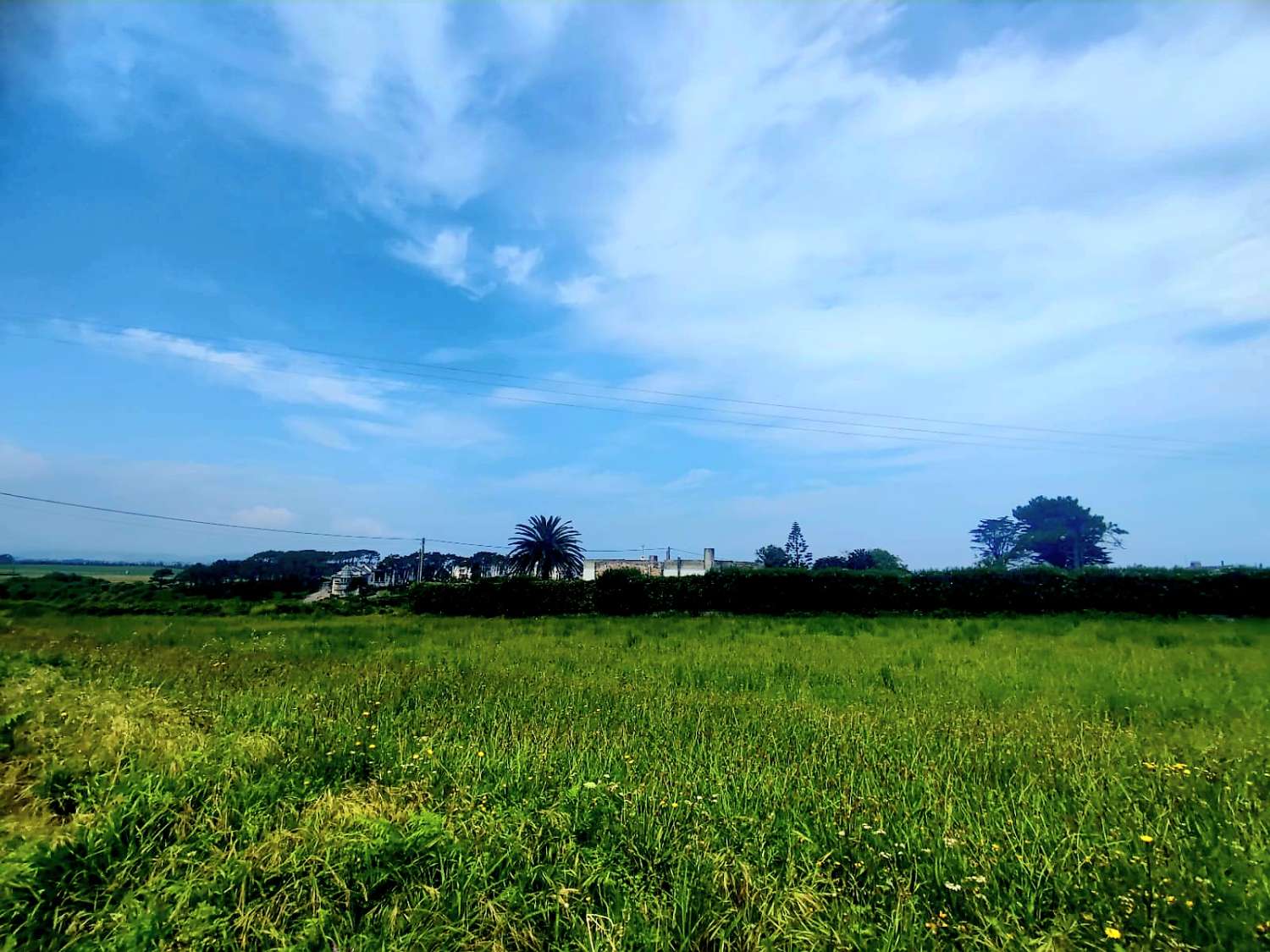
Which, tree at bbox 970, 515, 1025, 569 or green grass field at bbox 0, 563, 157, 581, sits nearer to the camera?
green grass field at bbox 0, 563, 157, 581

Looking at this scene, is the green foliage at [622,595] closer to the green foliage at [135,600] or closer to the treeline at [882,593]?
the treeline at [882,593]

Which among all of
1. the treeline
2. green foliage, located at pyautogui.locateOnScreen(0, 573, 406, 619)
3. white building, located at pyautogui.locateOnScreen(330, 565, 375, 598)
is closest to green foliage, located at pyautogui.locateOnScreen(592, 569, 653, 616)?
the treeline

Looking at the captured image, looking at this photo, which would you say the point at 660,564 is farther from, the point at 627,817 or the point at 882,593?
the point at 627,817

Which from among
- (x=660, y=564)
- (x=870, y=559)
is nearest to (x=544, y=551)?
(x=660, y=564)

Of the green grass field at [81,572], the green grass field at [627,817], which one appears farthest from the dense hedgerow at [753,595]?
the green grass field at [627,817]

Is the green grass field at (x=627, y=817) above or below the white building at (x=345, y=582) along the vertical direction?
below

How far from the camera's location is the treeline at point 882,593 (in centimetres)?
1997

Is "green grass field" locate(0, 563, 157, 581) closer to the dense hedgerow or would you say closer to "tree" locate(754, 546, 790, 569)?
the dense hedgerow

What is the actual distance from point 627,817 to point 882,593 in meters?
20.0

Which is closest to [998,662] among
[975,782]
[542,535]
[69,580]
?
[975,782]

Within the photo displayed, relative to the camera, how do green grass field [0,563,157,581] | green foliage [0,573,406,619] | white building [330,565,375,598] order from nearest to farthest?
1. green foliage [0,573,406,619]
2. green grass field [0,563,157,581]
3. white building [330,565,375,598]

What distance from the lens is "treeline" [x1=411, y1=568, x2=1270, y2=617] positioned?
1997cm

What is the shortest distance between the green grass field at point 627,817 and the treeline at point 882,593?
14198mm

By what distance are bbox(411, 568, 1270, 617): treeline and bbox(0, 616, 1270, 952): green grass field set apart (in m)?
14.2
